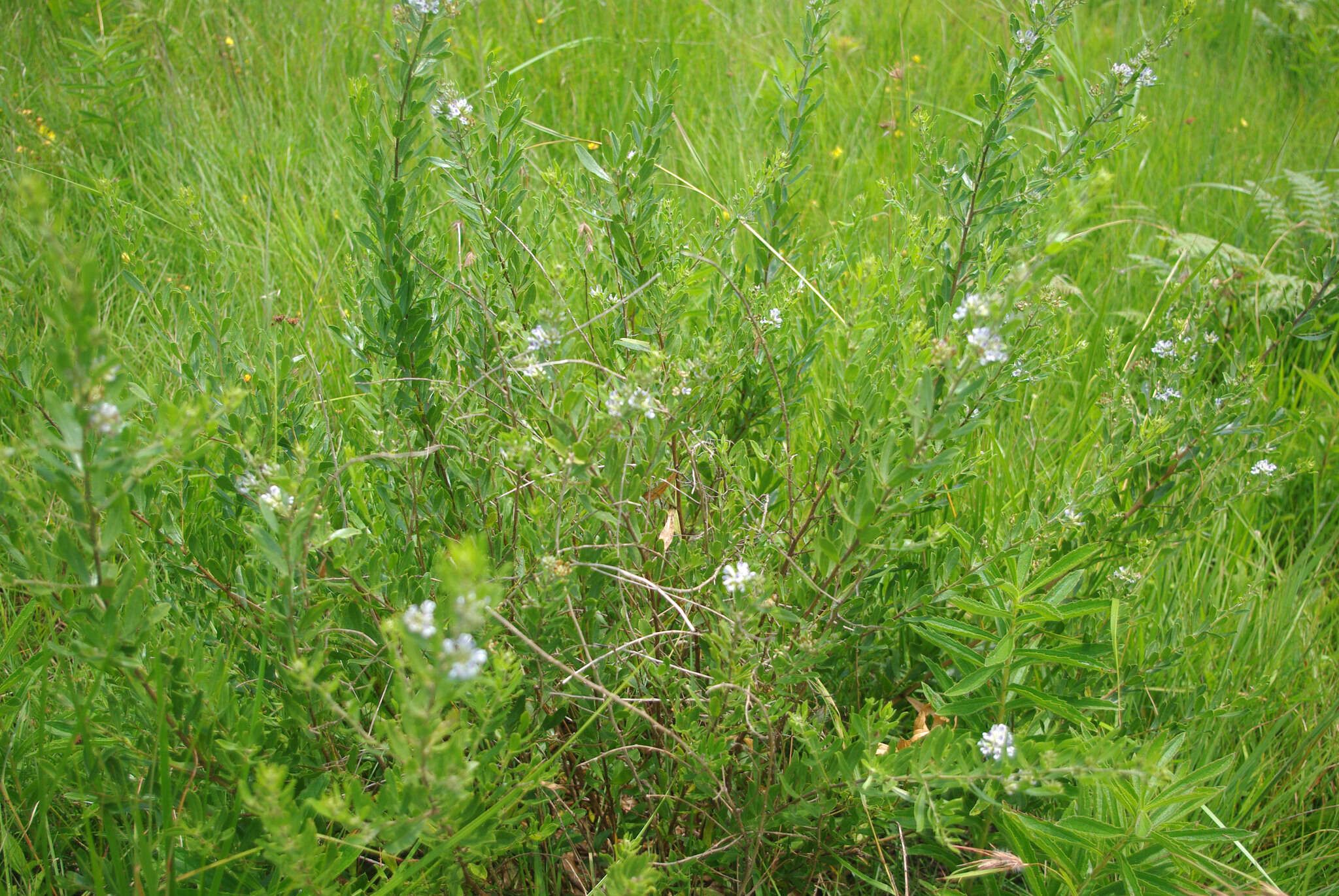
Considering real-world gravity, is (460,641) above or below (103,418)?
below

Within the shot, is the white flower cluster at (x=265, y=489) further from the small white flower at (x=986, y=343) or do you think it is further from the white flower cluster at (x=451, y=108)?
the small white flower at (x=986, y=343)

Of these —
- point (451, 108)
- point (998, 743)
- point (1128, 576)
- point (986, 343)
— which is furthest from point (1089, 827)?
point (451, 108)

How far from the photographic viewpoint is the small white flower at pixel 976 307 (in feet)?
4.10

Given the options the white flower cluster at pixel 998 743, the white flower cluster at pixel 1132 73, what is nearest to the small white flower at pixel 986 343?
the white flower cluster at pixel 998 743

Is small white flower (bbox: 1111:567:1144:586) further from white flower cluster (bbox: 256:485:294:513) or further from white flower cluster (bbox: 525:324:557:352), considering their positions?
white flower cluster (bbox: 256:485:294:513)

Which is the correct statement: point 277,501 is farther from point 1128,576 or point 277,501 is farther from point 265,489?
point 1128,576

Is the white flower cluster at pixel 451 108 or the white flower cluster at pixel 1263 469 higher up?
the white flower cluster at pixel 451 108

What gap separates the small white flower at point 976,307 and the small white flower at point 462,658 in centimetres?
80

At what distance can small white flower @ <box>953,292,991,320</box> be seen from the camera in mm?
1249

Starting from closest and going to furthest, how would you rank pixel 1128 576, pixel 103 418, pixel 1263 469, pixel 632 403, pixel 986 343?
pixel 103 418 → pixel 986 343 → pixel 632 403 → pixel 1128 576 → pixel 1263 469

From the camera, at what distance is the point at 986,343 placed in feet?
4.12

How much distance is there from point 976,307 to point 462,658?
83 cm

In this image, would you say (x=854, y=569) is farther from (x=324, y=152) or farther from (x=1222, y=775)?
(x=324, y=152)

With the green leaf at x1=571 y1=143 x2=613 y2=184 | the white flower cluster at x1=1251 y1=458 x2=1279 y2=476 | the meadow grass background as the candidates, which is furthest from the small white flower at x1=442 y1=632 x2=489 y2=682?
the white flower cluster at x1=1251 y1=458 x2=1279 y2=476
